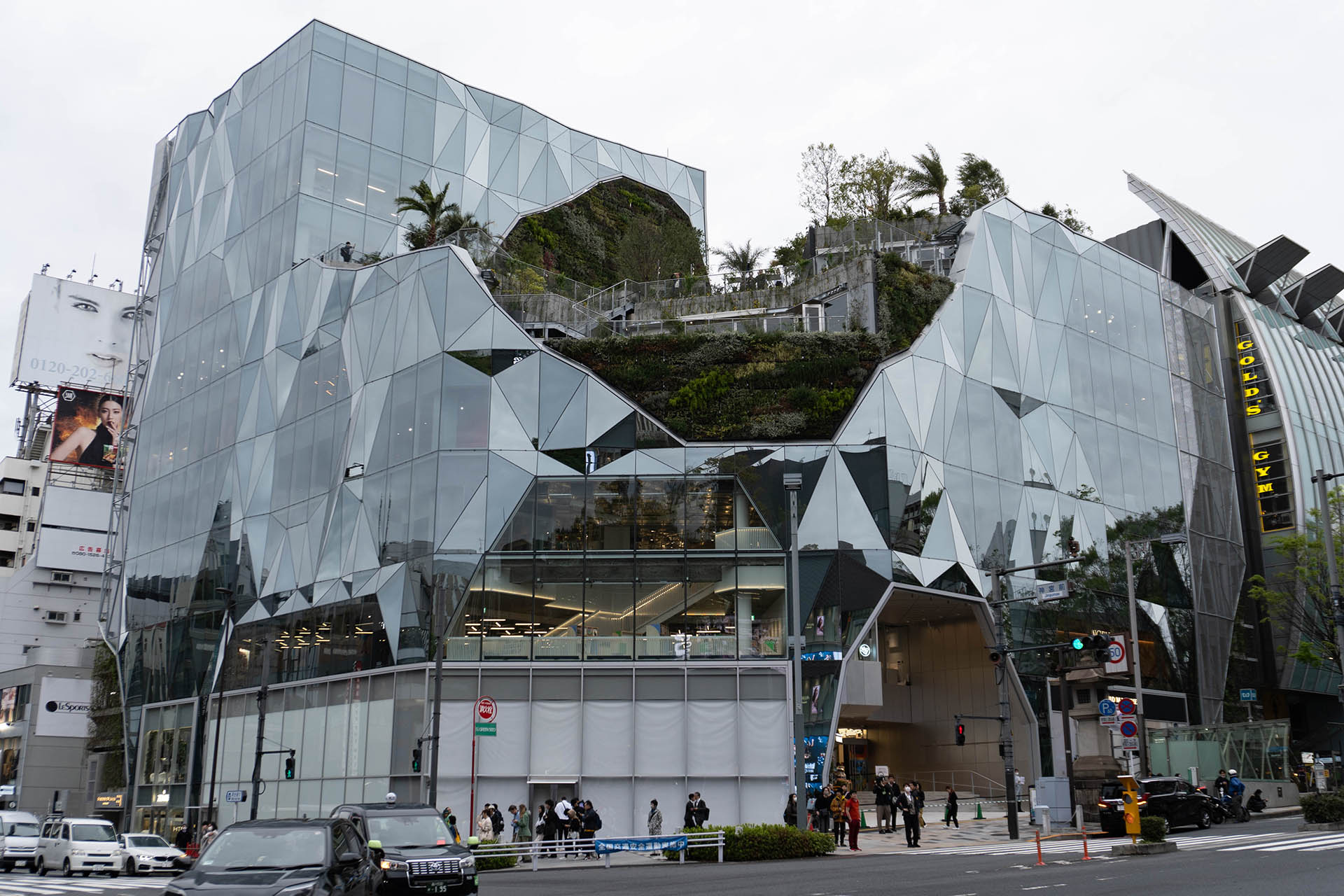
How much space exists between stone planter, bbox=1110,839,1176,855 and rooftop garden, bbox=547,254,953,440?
21683mm

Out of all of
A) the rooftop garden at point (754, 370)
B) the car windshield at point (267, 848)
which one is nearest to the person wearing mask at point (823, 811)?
the rooftop garden at point (754, 370)

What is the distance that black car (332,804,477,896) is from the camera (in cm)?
1656

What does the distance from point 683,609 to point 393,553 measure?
11.1 m

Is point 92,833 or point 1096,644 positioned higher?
point 1096,644

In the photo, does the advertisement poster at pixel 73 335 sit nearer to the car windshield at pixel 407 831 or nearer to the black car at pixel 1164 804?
the black car at pixel 1164 804

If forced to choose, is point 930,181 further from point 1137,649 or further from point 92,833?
point 92,833

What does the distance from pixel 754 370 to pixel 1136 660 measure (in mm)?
18949

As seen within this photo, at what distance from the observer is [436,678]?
36.3 meters

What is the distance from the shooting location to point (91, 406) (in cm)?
9425

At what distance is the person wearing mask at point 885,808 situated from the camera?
37.4m

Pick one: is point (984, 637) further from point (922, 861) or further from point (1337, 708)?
point (1337, 708)

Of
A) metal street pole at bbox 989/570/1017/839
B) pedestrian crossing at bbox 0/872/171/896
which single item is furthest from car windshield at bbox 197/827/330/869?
metal street pole at bbox 989/570/1017/839

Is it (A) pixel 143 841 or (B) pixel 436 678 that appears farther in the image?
(B) pixel 436 678

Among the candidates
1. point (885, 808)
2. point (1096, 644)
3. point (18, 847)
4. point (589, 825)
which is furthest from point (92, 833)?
point (1096, 644)
